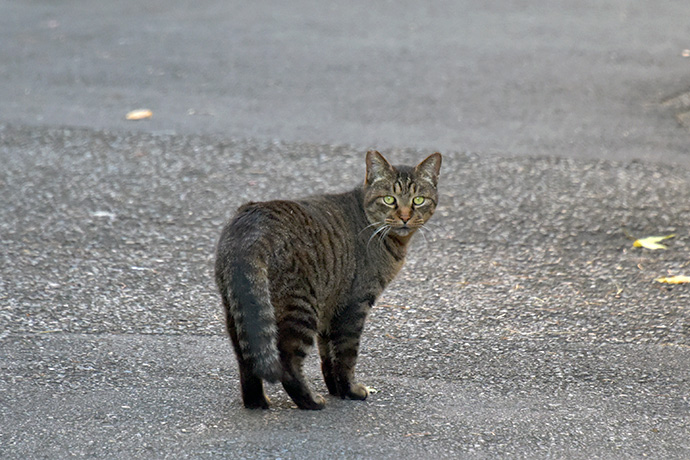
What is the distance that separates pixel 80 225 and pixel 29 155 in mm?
1539

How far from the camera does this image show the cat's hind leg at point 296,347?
338 cm

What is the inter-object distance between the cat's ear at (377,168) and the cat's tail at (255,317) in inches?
33.6

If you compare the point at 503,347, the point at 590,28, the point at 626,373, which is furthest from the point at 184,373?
the point at 590,28

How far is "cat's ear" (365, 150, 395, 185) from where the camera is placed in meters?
3.85

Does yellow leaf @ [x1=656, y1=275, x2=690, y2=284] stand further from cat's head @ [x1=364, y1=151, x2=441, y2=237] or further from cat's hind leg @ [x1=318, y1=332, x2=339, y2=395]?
cat's hind leg @ [x1=318, y1=332, x2=339, y2=395]

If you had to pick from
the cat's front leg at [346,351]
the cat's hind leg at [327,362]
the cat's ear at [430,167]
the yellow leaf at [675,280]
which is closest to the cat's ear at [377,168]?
the cat's ear at [430,167]

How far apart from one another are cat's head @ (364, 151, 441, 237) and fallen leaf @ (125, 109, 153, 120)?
4.11 metres

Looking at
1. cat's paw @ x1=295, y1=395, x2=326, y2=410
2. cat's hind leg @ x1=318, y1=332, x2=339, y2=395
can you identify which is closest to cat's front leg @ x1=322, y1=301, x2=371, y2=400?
cat's hind leg @ x1=318, y1=332, x2=339, y2=395

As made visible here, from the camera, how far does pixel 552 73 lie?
349 inches

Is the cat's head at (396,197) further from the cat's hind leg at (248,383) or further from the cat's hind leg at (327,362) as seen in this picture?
the cat's hind leg at (248,383)

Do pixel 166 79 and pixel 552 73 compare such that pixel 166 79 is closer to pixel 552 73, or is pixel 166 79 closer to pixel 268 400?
pixel 552 73

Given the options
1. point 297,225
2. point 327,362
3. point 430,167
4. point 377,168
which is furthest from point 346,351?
point 430,167

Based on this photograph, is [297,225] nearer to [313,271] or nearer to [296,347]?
[313,271]

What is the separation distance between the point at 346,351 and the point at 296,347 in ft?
1.11
